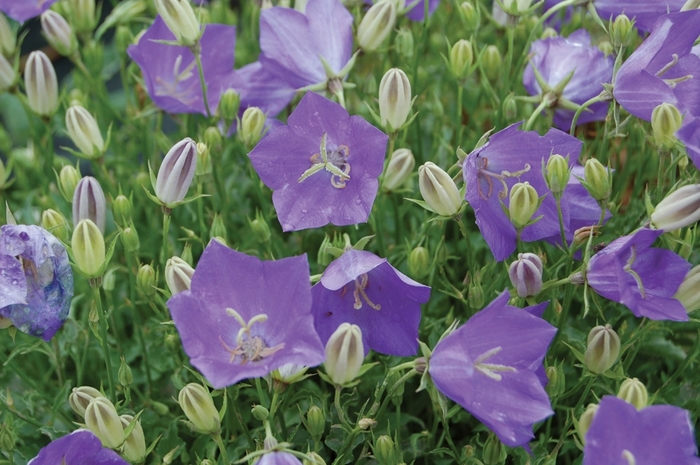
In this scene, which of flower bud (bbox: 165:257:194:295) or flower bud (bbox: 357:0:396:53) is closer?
flower bud (bbox: 165:257:194:295)

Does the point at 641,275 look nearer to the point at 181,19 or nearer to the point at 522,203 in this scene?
the point at 522,203

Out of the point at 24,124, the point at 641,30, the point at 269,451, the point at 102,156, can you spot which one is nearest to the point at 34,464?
the point at 269,451

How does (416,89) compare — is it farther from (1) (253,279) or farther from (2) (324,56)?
(1) (253,279)

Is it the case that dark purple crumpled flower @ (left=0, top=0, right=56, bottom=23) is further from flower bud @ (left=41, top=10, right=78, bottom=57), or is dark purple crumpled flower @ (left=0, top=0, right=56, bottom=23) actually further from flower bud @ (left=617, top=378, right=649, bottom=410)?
flower bud @ (left=617, top=378, right=649, bottom=410)

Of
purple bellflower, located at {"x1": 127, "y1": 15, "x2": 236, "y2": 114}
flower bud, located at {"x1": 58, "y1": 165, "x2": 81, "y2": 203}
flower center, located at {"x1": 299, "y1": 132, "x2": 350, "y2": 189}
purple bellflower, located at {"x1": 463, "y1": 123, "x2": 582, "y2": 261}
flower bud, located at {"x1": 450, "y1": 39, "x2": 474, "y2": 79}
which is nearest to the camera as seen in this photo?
purple bellflower, located at {"x1": 463, "y1": 123, "x2": 582, "y2": 261}

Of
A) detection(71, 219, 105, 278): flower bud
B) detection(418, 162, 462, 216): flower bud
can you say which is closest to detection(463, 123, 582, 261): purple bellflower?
detection(418, 162, 462, 216): flower bud

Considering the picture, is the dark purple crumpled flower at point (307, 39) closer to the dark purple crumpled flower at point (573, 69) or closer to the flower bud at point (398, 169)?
the flower bud at point (398, 169)
